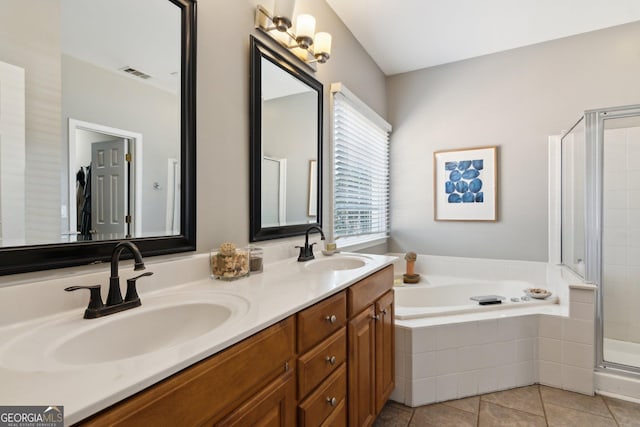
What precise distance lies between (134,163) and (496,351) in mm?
2354

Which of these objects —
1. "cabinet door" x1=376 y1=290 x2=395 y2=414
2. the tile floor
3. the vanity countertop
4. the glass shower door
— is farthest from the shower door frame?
the vanity countertop

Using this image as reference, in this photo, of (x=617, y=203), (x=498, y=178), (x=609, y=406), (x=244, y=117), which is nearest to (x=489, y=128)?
(x=498, y=178)

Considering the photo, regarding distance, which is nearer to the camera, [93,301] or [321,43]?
[93,301]

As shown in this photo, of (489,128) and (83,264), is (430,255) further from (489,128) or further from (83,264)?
(83,264)

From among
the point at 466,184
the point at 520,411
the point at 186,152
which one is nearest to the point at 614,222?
the point at 466,184

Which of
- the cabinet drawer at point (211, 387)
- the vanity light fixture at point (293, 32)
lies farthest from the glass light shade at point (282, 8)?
the cabinet drawer at point (211, 387)

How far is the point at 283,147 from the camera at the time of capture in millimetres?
1827

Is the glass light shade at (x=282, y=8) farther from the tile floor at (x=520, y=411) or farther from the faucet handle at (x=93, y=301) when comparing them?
the tile floor at (x=520, y=411)

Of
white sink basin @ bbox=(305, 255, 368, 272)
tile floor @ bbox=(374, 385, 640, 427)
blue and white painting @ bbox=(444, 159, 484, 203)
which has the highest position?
blue and white painting @ bbox=(444, 159, 484, 203)

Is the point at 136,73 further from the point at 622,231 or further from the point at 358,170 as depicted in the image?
the point at 622,231

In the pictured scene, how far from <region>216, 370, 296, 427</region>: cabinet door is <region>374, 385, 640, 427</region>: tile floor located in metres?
1.13

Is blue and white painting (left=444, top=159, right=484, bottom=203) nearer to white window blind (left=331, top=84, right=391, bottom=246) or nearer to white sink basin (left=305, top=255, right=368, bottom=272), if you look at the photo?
white window blind (left=331, top=84, right=391, bottom=246)

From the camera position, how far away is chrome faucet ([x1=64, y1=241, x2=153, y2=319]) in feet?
2.80

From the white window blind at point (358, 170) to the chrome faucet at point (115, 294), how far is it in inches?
62.9
